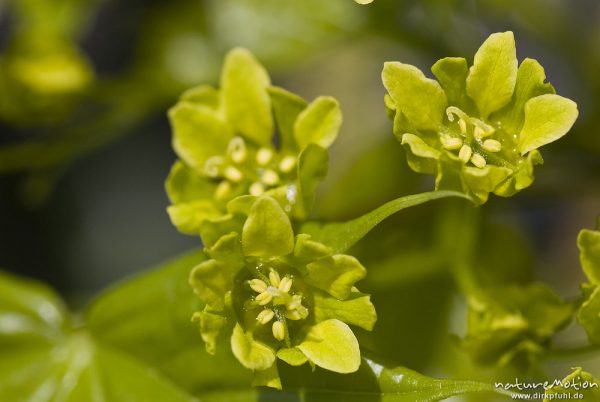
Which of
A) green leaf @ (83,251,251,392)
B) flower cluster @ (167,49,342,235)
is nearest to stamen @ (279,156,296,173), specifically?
flower cluster @ (167,49,342,235)

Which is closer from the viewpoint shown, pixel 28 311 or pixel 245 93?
pixel 245 93

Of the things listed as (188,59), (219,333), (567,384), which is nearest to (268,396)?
(219,333)

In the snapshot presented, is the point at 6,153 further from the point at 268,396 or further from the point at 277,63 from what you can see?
the point at 268,396

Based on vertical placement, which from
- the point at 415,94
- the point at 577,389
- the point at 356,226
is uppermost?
the point at 415,94

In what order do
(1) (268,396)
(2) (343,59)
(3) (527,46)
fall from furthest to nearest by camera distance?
(2) (343,59), (3) (527,46), (1) (268,396)

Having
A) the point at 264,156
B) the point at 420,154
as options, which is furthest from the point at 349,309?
the point at 264,156

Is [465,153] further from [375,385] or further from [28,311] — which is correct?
[28,311]
